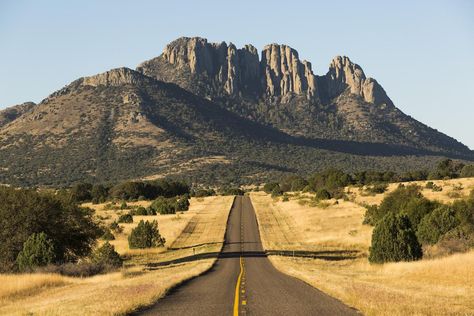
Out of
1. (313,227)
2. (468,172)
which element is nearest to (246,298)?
(313,227)

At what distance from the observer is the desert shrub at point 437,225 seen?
1816 inches

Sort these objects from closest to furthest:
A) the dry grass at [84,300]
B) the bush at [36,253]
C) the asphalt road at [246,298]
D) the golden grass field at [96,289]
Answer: the asphalt road at [246,298] < the dry grass at [84,300] < the golden grass field at [96,289] < the bush at [36,253]

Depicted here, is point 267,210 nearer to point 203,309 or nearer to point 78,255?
point 78,255

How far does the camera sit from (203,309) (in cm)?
1795

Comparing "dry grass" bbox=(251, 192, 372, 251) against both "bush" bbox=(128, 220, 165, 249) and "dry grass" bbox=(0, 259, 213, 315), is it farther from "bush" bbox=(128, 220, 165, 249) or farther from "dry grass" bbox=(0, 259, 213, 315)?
"dry grass" bbox=(0, 259, 213, 315)

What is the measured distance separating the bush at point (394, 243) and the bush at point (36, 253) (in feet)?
69.0

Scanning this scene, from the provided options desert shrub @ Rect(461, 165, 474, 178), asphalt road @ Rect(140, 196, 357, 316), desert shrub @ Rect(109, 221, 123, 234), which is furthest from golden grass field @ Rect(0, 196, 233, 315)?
desert shrub @ Rect(461, 165, 474, 178)

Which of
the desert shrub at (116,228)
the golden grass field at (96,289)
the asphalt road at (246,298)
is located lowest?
the asphalt road at (246,298)

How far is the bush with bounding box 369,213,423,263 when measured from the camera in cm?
3944

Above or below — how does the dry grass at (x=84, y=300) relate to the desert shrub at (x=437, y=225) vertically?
below

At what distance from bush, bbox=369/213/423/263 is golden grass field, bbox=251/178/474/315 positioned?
1363 millimetres

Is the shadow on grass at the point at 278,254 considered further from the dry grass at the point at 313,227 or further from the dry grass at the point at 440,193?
the dry grass at the point at 440,193

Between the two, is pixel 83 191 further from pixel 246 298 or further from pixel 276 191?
pixel 246 298

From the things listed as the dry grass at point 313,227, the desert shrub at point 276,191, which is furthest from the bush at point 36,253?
the desert shrub at point 276,191
